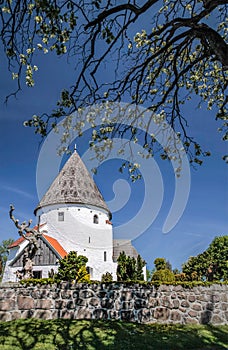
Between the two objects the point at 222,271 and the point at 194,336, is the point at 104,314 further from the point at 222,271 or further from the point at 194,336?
the point at 222,271

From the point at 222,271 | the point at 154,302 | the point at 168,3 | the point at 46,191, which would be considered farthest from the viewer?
the point at 46,191

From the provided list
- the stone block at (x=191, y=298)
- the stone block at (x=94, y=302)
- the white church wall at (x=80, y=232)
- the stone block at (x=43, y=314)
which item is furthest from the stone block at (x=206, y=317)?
the white church wall at (x=80, y=232)

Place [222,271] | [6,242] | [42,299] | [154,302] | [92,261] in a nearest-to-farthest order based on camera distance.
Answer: [42,299] < [154,302] < [222,271] < [92,261] < [6,242]

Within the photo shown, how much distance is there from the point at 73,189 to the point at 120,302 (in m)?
19.4

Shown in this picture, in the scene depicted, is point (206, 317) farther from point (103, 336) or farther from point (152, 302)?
point (103, 336)

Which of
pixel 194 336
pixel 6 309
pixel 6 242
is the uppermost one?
pixel 6 242

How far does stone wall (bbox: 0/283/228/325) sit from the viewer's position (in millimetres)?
8414

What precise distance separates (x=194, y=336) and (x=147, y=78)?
21.8 feet

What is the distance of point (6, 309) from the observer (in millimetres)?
8102

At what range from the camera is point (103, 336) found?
6695 mm

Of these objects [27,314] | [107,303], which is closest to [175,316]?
[107,303]

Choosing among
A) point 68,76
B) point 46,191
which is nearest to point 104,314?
point 68,76

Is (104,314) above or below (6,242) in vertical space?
below

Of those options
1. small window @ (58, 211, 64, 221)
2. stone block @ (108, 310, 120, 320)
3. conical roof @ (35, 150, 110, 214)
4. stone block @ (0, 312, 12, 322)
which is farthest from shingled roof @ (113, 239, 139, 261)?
stone block @ (0, 312, 12, 322)
